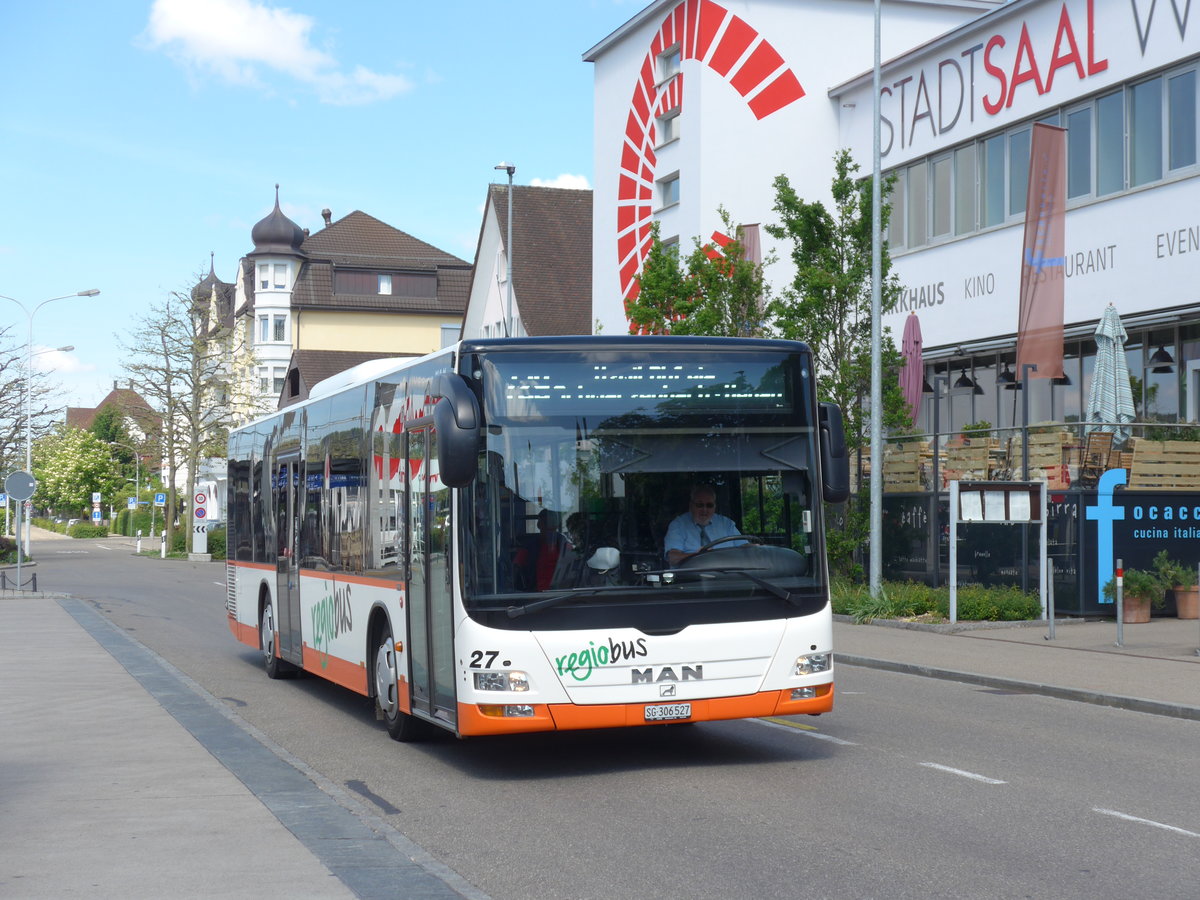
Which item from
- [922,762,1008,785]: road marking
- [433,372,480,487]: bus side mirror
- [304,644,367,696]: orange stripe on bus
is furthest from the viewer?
[304,644,367,696]: orange stripe on bus

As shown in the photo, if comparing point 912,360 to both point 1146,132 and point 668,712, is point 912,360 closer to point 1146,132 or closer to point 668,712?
point 1146,132

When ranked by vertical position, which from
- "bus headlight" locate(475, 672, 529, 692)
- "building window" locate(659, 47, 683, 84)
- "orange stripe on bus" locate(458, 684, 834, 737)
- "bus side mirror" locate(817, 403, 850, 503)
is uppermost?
"building window" locate(659, 47, 683, 84)

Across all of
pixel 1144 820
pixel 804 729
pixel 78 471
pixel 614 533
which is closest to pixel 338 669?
pixel 804 729

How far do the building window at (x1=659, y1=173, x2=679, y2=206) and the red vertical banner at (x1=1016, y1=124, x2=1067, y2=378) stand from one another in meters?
14.9

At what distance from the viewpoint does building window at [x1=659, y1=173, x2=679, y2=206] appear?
4091 centimetres

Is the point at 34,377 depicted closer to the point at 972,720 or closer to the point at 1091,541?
the point at 1091,541

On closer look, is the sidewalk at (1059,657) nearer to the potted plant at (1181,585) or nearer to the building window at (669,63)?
the potted plant at (1181,585)

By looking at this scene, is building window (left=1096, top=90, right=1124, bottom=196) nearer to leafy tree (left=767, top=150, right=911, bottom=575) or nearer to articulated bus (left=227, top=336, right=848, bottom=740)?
leafy tree (left=767, top=150, right=911, bottom=575)

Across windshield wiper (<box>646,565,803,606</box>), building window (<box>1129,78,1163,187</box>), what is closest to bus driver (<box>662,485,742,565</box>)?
windshield wiper (<box>646,565,803,606</box>)

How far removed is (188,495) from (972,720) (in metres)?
60.5

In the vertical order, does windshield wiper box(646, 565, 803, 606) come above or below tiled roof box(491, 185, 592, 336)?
below

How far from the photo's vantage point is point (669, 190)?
41.6m

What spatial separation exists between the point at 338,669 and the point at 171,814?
A: 198 inches

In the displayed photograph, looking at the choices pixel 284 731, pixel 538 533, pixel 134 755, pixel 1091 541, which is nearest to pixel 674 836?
pixel 538 533
